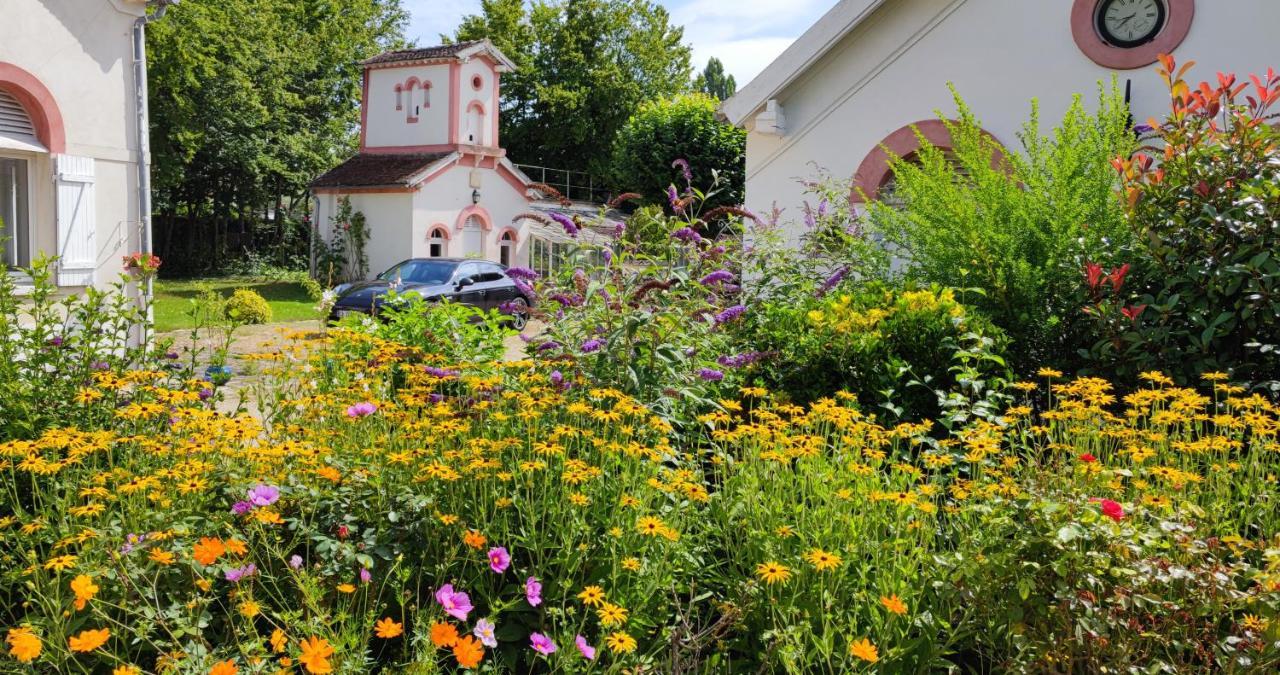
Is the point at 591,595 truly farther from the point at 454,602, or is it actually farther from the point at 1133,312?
the point at 1133,312

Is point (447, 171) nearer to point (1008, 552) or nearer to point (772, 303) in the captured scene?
point (772, 303)

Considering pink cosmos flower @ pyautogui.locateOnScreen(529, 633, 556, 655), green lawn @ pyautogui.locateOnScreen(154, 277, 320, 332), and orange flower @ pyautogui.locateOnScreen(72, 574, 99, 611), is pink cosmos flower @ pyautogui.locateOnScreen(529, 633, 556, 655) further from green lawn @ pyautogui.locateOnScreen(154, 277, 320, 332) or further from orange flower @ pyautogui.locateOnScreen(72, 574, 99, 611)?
green lawn @ pyautogui.locateOnScreen(154, 277, 320, 332)

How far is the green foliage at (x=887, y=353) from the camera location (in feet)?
15.1

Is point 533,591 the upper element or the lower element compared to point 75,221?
lower

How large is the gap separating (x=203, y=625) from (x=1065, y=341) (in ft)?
14.5

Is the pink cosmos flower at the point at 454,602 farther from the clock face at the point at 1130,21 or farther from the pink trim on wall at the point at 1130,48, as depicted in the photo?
the clock face at the point at 1130,21

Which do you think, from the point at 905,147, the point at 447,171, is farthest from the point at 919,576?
the point at 447,171

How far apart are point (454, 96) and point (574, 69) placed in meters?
18.0

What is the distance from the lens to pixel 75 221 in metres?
9.89

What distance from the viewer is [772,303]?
5742mm

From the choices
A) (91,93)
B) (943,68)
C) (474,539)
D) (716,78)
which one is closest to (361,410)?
(474,539)

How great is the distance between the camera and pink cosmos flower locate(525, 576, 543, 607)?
8.41 ft

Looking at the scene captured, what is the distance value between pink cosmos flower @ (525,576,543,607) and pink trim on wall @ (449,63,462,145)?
24.1m

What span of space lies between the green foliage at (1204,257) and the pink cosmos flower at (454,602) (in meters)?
3.49
